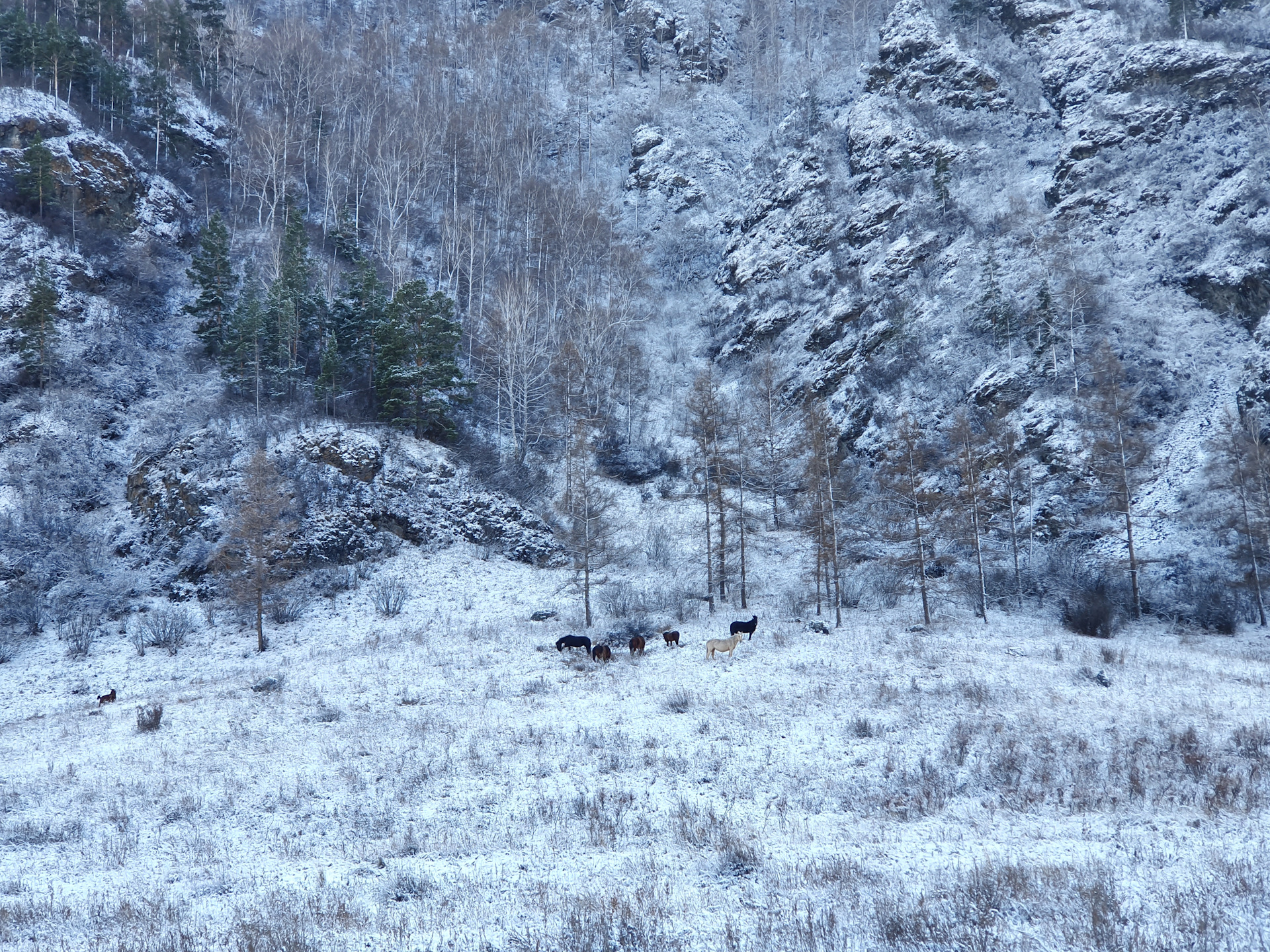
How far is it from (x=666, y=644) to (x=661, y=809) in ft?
45.8

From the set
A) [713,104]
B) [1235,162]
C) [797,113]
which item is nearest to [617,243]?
[797,113]

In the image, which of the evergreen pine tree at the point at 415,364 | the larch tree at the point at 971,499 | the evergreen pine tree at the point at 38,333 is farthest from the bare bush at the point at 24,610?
the larch tree at the point at 971,499

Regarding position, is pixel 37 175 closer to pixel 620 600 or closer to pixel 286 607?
pixel 286 607

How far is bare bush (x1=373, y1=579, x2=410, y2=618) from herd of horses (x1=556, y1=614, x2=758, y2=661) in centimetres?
1061

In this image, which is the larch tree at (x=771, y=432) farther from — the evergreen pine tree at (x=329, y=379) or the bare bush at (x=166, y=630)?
the bare bush at (x=166, y=630)

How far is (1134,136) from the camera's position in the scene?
47.8 m

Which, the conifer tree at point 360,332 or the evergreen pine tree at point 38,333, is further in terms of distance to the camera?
the conifer tree at point 360,332

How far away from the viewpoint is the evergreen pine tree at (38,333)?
37.1 meters

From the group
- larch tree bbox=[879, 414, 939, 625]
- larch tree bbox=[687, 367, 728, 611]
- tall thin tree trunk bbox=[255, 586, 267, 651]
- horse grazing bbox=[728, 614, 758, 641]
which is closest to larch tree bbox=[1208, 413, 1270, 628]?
larch tree bbox=[879, 414, 939, 625]

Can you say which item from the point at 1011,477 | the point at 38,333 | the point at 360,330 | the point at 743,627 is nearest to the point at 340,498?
the point at 360,330

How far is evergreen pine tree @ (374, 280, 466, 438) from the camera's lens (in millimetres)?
40062

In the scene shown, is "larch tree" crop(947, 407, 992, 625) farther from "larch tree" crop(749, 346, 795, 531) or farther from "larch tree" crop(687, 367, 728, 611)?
"larch tree" crop(687, 367, 728, 611)

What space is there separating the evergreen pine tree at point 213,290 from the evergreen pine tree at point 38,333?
6781 mm

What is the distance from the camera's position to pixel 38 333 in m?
37.3
